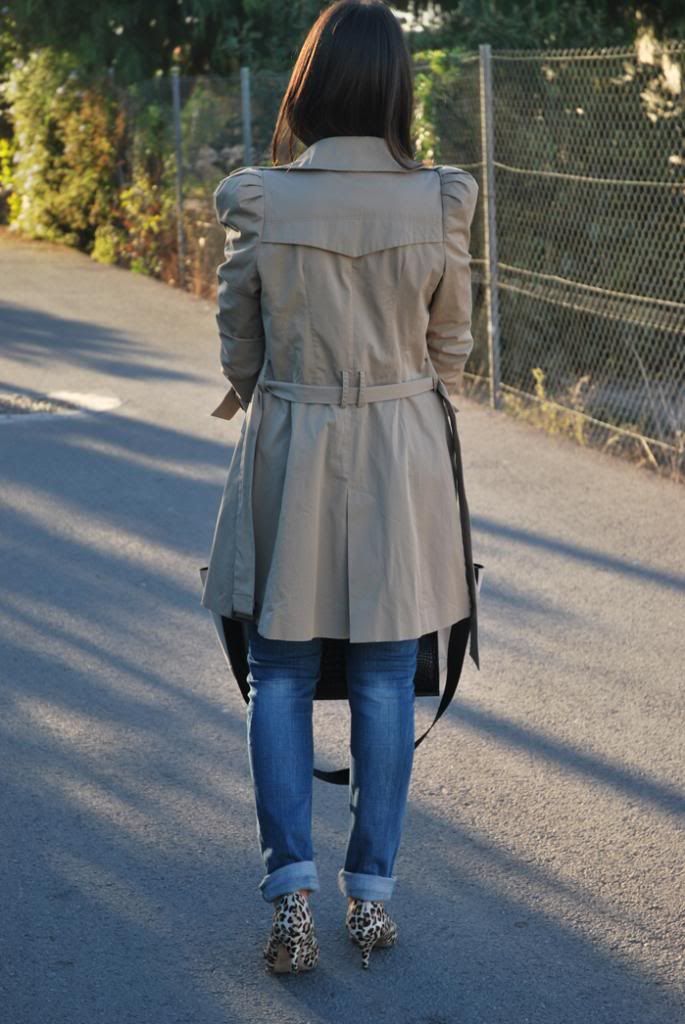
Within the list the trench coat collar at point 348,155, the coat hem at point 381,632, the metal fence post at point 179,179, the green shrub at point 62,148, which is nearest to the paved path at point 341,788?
the coat hem at point 381,632

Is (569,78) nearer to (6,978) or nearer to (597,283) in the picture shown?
(597,283)

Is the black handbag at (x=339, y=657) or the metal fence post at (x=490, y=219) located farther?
the metal fence post at (x=490, y=219)

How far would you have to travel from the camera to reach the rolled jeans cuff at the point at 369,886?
10.8 feet

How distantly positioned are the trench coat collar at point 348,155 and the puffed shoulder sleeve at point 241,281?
115 mm

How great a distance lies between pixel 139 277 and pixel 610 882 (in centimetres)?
1338

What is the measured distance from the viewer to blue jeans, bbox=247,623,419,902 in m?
3.23

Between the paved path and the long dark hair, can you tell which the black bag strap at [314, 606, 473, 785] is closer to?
the paved path

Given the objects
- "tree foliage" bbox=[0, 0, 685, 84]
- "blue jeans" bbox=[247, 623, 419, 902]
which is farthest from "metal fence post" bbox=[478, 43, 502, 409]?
"blue jeans" bbox=[247, 623, 419, 902]

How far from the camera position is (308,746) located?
3.30m

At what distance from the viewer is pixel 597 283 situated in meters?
9.35

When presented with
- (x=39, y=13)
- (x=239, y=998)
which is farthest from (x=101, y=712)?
(x=39, y=13)

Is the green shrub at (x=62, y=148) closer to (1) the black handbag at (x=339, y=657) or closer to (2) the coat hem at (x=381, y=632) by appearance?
(1) the black handbag at (x=339, y=657)

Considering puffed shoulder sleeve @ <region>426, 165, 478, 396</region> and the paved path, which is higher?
puffed shoulder sleeve @ <region>426, 165, 478, 396</region>

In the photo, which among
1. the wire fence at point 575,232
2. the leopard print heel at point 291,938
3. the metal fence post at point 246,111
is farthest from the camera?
the metal fence post at point 246,111
